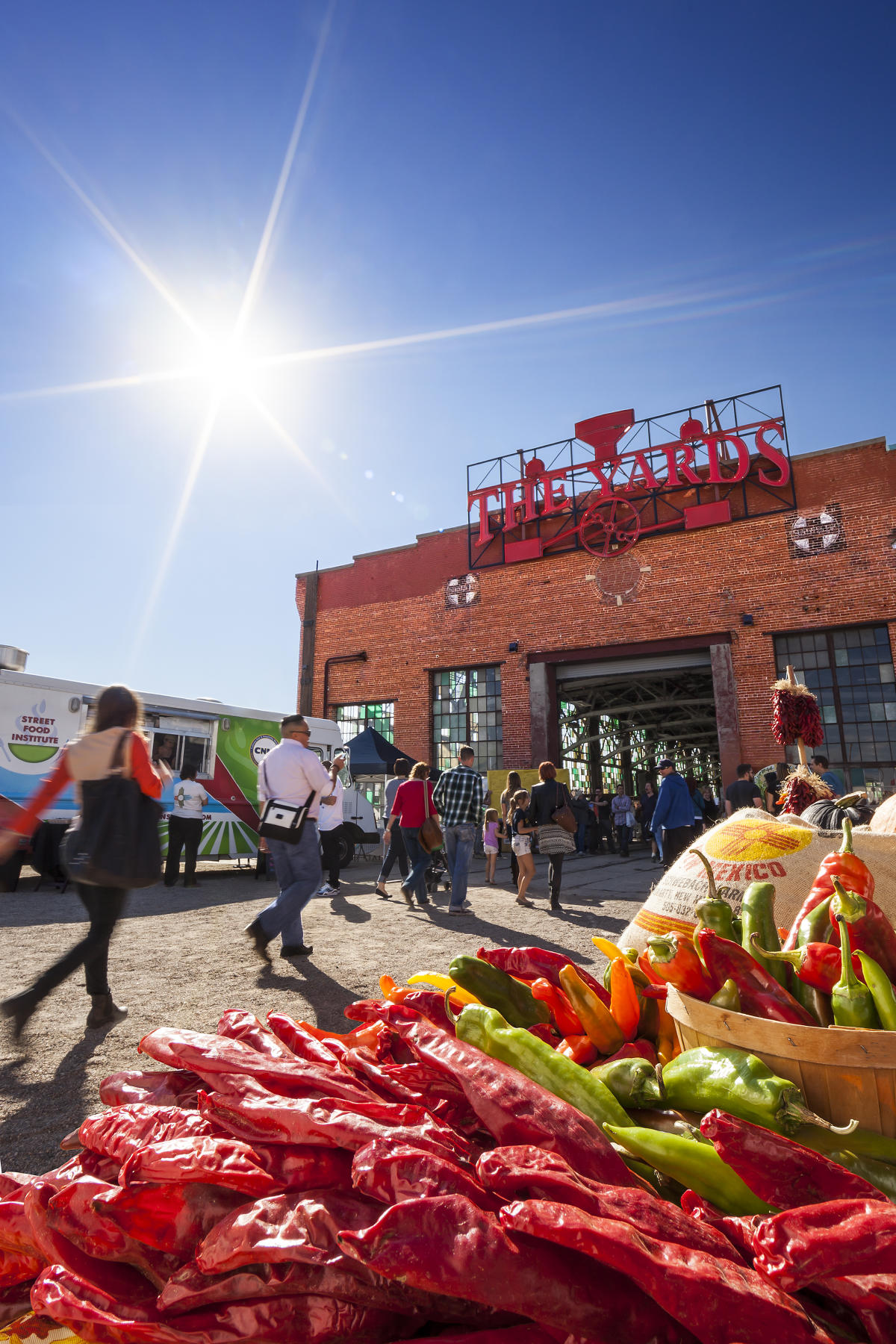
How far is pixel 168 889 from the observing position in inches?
384

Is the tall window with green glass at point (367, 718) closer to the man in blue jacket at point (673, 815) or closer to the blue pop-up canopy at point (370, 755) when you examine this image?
the blue pop-up canopy at point (370, 755)

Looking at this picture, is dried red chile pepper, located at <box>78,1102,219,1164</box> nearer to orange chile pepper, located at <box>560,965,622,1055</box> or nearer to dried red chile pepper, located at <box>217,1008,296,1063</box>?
dried red chile pepper, located at <box>217,1008,296,1063</box>

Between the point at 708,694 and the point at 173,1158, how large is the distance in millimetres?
23658

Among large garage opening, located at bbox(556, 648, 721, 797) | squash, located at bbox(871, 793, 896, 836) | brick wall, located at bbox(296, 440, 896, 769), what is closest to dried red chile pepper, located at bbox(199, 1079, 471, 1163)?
squash, located at bbox(871, 793, 896, 836)

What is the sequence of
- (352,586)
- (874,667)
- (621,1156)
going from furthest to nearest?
(352,586) → (874,667) → (621,1156)

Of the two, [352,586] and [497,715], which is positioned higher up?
[352,586]

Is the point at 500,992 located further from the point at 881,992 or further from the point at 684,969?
the point at 881,992

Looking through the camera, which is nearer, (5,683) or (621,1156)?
(621,1156)

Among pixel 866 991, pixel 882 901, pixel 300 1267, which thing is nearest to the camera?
pixel 300 1267

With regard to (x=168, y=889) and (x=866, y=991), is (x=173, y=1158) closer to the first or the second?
(x=866, y=991)

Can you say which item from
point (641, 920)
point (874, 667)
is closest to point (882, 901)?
point (641, 920)

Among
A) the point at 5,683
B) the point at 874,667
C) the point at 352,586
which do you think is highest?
the point at 352,586

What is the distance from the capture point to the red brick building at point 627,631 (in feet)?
47.2

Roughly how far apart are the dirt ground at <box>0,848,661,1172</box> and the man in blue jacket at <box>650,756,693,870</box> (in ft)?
3.00
